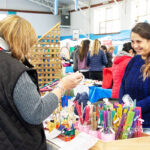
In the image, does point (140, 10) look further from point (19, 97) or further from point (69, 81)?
point (19, 97)

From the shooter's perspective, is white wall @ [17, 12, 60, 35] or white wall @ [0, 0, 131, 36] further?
white wall @ [17, 12, 60, 35]

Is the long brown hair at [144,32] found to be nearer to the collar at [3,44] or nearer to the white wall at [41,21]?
the collar at [3,44]

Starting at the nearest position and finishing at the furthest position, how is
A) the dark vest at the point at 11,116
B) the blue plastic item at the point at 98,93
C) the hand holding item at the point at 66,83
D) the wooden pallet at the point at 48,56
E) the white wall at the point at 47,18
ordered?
the dark vest at the point at 11,116, the hand holding item at the point at 66,83, the wooden pallet at the point at 48,56, the blue plastic item at the point at 98,93, the white wall at the point at 47,18

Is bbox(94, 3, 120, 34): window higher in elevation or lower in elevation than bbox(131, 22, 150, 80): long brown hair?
higher

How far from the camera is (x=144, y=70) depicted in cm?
152

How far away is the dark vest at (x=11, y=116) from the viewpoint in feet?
2.71

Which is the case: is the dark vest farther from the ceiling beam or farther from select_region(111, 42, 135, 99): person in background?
the ceiling beam

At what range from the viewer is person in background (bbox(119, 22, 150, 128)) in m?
1.48

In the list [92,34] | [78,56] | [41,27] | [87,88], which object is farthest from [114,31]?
[87,88]

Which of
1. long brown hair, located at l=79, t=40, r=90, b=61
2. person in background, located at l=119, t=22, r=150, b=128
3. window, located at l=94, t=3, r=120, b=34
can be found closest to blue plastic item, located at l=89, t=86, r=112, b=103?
long brown hair, located at l=79, t=40, r=90, b=61

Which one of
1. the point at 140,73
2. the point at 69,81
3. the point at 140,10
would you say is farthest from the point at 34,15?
the point at 69,81

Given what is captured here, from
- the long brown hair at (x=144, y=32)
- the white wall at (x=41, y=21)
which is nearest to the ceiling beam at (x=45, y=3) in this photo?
the white wall at (x=41, y=21)

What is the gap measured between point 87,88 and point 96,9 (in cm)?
1005

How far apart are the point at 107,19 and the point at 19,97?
12.2m
